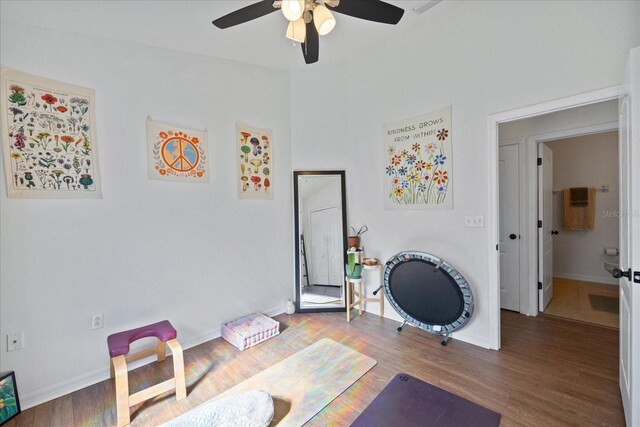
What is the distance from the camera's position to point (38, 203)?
1.92 metres

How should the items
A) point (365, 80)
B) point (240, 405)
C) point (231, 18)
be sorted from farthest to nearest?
1. point (365, 80)
2. point (240, 405)
3. point (231, 18)

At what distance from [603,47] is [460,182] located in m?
1.26

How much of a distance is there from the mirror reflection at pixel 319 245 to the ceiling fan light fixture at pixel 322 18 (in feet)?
6.15

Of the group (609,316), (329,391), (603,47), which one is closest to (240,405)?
(329,391)

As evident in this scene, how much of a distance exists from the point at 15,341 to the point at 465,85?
3.94 m

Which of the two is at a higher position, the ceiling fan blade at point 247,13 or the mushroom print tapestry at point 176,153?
A: the ceiling fan blade at point 247,13

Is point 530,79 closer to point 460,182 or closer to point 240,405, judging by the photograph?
point 460,182

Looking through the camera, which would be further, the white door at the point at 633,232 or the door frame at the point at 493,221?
the door frame at the point at 493,221

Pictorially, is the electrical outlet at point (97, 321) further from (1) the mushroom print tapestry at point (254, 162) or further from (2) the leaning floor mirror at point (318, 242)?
(2) the leaning floor mirror at point (318, 242)

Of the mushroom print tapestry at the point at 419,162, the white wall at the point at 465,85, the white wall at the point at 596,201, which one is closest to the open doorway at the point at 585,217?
the white wall at the point at 596,201

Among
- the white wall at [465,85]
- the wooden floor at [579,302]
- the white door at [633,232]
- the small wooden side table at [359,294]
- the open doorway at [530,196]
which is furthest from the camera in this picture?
the small wooden side table at [359,294]

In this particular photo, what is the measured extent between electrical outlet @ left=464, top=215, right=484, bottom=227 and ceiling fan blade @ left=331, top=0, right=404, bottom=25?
173cm

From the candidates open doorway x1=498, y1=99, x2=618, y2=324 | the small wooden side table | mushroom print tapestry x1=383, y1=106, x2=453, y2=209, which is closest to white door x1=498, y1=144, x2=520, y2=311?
open doorway x1=498, y1=99, x2=618, y2=324

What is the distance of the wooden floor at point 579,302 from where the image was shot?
2.96 m
